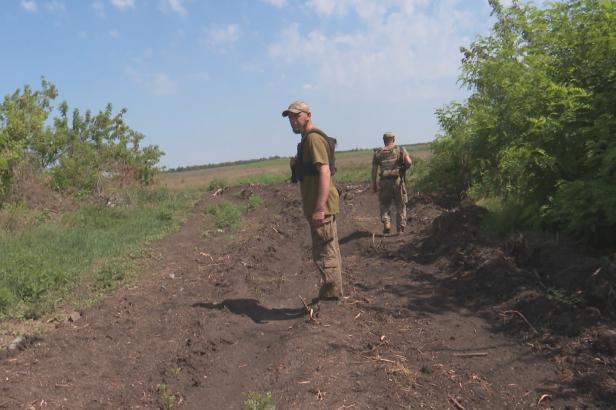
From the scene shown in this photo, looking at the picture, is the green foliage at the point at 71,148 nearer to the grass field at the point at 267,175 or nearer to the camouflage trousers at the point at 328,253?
the grass field at the point at 267,175

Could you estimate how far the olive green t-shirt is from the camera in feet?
17.9

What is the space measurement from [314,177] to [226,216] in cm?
775

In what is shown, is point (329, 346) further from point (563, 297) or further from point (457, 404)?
point (563, 297)

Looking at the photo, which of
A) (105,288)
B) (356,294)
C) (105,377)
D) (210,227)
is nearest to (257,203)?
(210,227)

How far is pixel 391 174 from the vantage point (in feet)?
32.3

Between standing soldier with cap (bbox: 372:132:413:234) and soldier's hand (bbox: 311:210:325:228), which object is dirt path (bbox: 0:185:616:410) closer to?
soldier's hand (bbox: 311:210:325:228)

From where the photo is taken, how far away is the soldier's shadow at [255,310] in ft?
19.6

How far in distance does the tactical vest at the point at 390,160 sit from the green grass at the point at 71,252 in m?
4.51

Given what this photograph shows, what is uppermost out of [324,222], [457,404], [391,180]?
[391,180]

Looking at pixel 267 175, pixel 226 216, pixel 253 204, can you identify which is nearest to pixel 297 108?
pixel 226 216

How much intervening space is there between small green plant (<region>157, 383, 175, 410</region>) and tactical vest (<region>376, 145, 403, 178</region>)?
6.36 metres

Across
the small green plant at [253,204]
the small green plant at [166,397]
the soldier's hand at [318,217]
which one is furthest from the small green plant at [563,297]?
the small green plant at [253,204]

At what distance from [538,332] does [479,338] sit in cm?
49

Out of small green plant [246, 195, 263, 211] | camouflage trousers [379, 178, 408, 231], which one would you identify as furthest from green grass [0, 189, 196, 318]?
camouflage trousers [379, 178, 408, 231]
